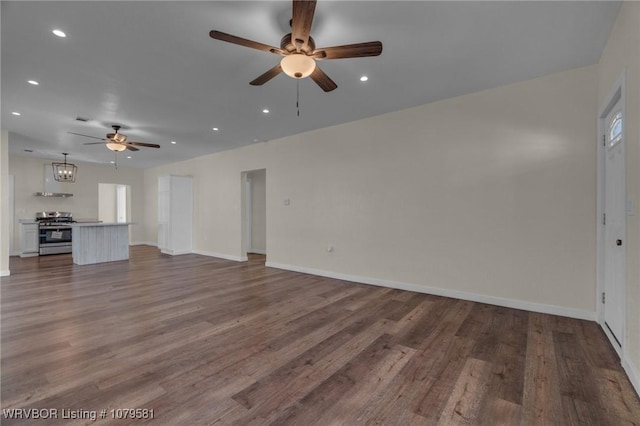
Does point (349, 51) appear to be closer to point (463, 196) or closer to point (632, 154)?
point (632, 154)

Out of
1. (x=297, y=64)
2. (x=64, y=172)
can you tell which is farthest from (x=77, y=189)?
(x=297, y=64)

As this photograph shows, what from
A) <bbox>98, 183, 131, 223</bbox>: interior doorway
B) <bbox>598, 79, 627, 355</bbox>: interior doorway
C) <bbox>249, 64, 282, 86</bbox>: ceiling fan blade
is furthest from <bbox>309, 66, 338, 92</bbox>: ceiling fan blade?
<bbox>98, 183, 131, 223</bbox>: interior doorway

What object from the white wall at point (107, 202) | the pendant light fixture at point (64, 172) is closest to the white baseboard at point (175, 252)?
the pendant light fixture at point (64, 172)

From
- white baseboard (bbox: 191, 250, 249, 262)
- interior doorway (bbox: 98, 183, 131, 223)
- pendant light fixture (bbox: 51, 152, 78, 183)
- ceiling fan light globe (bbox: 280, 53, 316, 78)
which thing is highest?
ceiling fan light globe (bbox: 280, 53, 316, 78)

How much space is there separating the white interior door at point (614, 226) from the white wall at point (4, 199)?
8.55 metres

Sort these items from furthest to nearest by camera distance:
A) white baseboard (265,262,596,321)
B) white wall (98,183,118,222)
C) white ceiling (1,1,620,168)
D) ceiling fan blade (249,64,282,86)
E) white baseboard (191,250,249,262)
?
white wall (98,183,118,222) < white baseboard (191,250,249,262) < white baseboard (265,262,596,321) < ceiling fan blade (249,64,282,86) < white ceiling (1,1,620,168)

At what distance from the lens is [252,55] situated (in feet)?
9.11

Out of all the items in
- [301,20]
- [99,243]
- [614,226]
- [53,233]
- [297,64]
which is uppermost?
[301,20]

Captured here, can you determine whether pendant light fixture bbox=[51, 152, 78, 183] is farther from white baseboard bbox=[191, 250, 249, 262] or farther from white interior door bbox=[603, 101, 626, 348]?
white interior door bbox=[603, 101, 626, 348]

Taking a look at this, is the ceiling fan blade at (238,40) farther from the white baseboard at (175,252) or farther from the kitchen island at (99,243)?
the white baseboard at (175,252)

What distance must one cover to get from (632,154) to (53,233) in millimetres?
11009

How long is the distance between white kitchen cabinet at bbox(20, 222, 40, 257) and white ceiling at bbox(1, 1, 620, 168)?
4086mm

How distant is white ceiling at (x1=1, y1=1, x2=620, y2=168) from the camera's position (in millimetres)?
2172

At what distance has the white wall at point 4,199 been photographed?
5.01 metres
